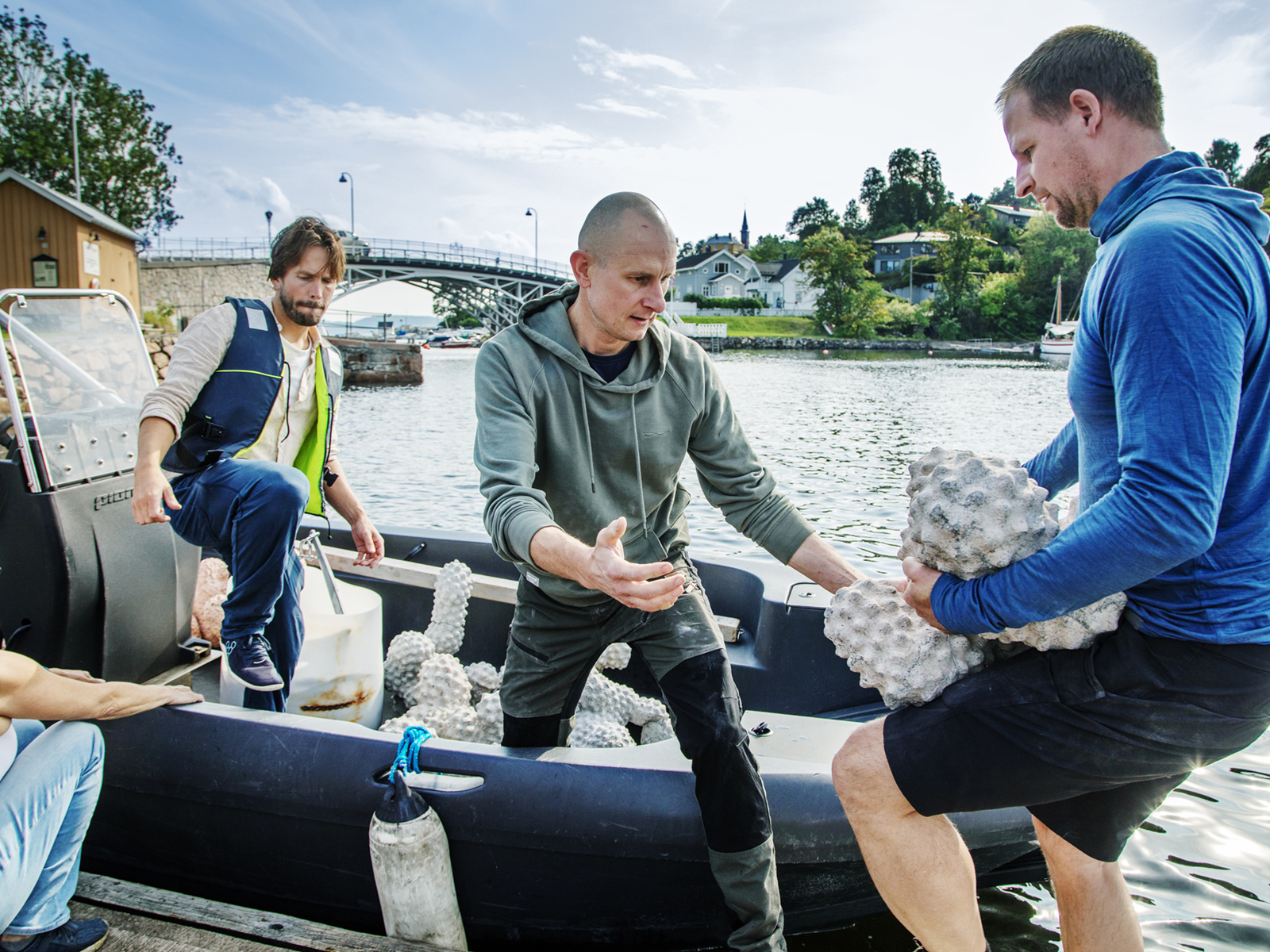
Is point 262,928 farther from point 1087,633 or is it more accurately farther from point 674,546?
point 1087,633

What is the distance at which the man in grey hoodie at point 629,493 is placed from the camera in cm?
217

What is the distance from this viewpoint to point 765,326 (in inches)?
2864

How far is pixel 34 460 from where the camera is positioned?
279 centimetres

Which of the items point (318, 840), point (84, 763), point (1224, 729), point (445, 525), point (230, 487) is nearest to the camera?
point (1224, 729)

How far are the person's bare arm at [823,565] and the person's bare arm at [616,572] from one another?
813 mm

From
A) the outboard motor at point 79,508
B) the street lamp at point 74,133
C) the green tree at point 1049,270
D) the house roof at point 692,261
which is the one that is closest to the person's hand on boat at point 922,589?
the outboard motor at point 79,508

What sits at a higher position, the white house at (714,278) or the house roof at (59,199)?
the white house at (714,278)

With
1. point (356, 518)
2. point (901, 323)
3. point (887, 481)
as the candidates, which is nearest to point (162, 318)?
point (887, 481)

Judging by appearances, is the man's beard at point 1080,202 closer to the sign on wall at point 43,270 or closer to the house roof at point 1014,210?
the sign on wall at point 43,270

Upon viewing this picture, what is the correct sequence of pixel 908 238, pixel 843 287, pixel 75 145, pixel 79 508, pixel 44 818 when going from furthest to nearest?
pixel 908 238
pixel 843 287
pixel 75 145
pixel 79 508
pixel 44 818

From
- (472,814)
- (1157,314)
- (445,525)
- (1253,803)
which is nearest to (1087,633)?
(1157,314)

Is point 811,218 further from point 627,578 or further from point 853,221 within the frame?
point 627,578

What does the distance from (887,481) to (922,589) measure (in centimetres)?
1112

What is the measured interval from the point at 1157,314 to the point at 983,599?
0.53m
